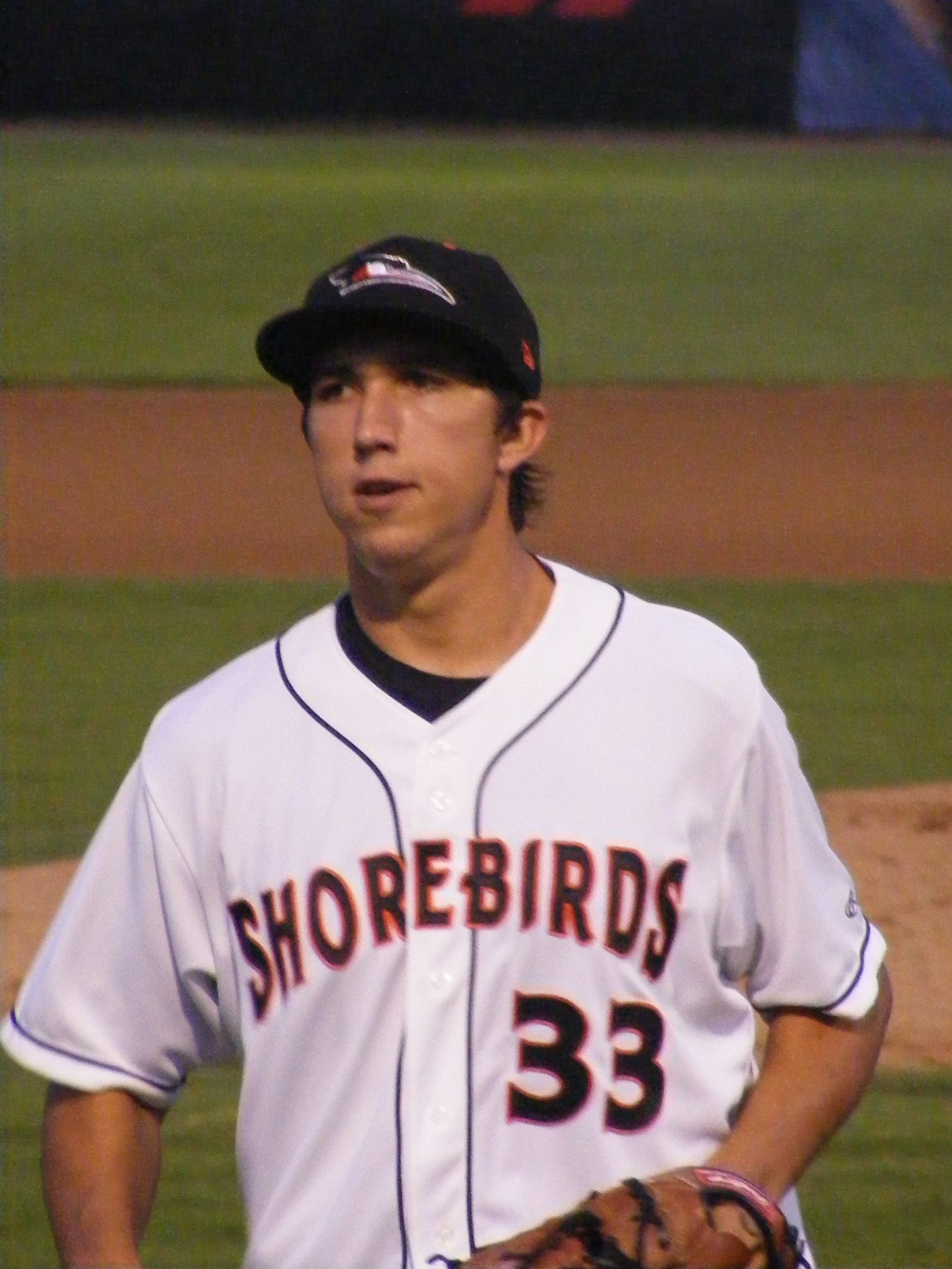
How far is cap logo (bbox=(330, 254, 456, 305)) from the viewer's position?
2020 mm

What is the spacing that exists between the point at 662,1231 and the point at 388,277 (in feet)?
2.94

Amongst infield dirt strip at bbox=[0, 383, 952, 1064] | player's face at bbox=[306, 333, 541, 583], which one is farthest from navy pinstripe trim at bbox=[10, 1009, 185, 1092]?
infield dirt strip at bbox=[0, 383, 952, 1064]

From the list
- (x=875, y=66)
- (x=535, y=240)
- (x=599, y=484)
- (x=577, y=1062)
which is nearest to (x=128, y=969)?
(x=577, y=1062)

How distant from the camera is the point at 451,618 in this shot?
6.88 ft

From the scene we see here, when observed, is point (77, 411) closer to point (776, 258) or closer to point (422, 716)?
point (776, 258)

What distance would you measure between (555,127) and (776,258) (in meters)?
8.00

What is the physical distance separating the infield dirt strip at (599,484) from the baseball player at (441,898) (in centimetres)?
719

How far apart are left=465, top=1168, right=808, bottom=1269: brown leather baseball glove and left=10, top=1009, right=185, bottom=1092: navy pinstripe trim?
0.40 metres

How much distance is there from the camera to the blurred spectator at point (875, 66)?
2516 cm

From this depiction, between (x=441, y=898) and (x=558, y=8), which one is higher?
(x=441, y=898)

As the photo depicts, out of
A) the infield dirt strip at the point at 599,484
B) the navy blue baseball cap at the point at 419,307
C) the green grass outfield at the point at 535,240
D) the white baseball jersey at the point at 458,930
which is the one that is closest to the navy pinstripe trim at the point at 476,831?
the white baseball jersey at the point at 458,930

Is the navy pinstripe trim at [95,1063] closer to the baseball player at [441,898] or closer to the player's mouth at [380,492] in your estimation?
the baseball player at [441,898]

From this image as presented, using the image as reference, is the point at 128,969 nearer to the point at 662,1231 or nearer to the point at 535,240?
the point at 662,1231

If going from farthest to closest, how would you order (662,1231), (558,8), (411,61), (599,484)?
1. (411,61)
2. (558,8)
3. (599,484)
4. (662,1231)
